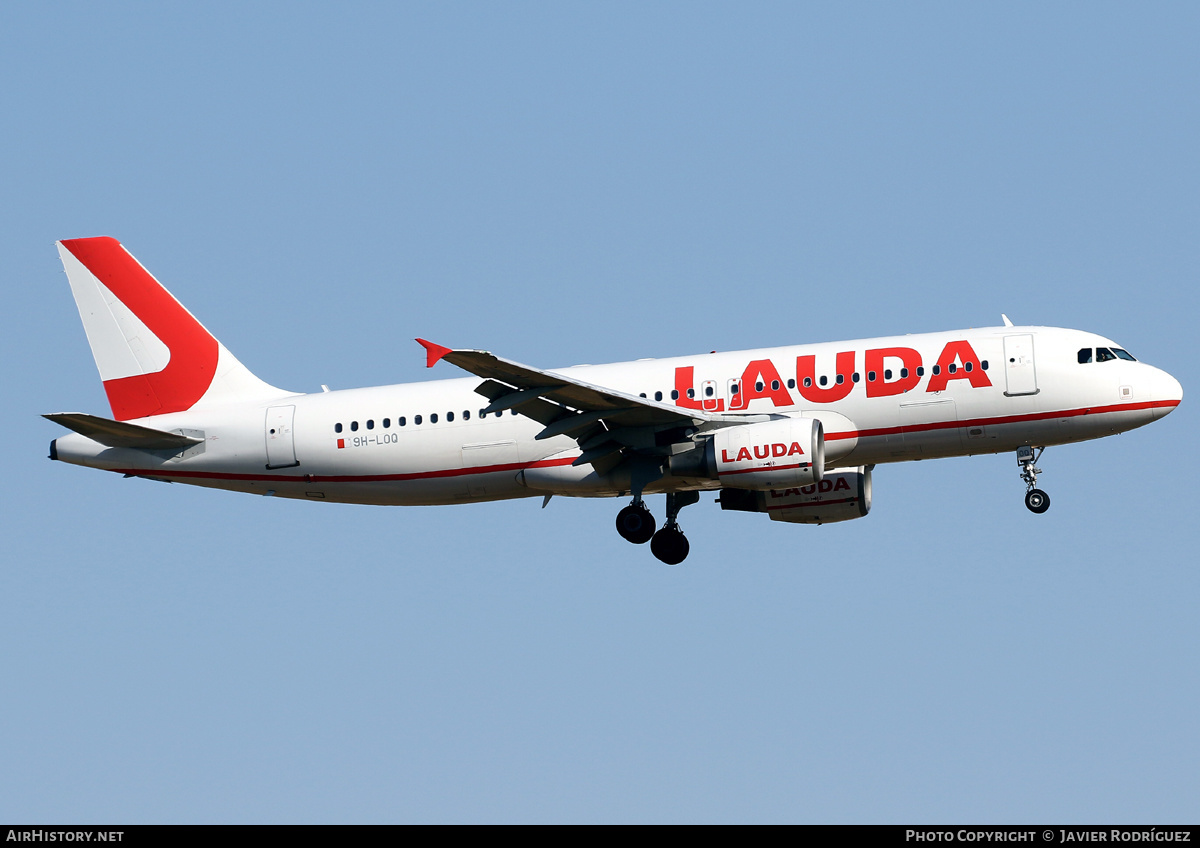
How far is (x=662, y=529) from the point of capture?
4009 centimetres

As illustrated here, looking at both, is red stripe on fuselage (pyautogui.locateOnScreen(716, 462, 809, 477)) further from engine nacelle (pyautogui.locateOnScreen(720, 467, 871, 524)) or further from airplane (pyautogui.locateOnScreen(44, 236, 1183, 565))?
engine nacelle (pyautogui.locateOnScreen(720, 467, 871, 524))

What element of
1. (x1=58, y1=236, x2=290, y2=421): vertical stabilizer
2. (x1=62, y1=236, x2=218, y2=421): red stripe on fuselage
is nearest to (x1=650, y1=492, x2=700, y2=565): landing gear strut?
(x1=58, y1=236, x2=290, y2=421): vertical stabilizer

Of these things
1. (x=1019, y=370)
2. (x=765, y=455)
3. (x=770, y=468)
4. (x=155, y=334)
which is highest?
→ (x=155, y=334)

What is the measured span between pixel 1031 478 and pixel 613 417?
10.2 m

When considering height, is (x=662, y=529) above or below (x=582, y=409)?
below

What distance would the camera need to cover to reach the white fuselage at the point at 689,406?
122 ft

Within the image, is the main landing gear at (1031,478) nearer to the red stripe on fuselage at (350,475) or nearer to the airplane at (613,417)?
the airplane at (613,417)

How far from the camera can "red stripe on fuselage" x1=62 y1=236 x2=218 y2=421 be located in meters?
42.5

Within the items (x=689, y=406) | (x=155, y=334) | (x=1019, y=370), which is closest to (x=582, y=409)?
(x=689, y=406)

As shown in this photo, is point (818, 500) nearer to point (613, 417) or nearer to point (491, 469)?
point (613, 417)

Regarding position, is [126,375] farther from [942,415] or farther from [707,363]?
[942,415]

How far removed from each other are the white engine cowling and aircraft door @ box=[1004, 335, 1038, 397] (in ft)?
15.2
